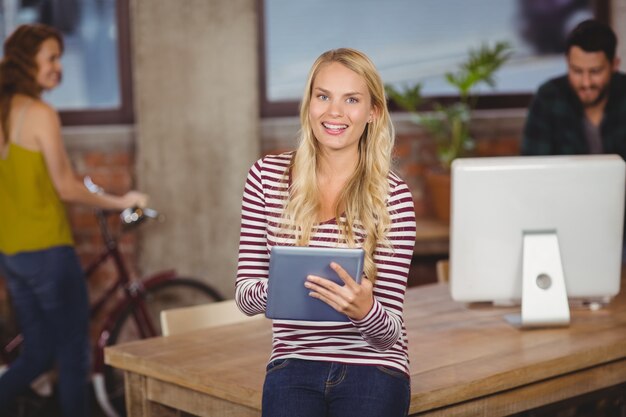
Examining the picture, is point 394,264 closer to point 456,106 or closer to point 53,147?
point 53,147

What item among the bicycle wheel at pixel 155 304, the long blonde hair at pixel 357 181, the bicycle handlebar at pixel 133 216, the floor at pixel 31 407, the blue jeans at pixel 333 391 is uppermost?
the long blonde hair at pixel 357 181

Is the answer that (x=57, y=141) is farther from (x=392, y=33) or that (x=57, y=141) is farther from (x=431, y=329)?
(x=392, y=33)

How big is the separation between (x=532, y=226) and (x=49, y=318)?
1.79 metres

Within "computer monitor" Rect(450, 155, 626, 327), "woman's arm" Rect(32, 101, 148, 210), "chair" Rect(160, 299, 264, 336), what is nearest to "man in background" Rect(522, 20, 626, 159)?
"computer monitor" Rect(450, 155, 626, 327)

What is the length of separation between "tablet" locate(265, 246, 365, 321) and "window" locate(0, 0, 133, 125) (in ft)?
10.4

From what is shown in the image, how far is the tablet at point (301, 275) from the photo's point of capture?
1918 millimetres

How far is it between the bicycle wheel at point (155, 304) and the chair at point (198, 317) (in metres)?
1.45

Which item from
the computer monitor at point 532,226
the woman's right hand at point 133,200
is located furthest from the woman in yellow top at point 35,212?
the computer monitor at point 532,226

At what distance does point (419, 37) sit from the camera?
5148mm

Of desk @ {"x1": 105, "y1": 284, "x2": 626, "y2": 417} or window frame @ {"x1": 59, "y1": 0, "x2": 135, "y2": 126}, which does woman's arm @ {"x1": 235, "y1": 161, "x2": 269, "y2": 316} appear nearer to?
desk @ {"x1": 105, "y1": 284, "x2": 626, "y2": 417}

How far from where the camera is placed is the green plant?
187 inches

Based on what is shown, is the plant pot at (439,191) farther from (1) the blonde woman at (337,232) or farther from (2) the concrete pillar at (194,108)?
(1) the blonde woman at (337,232)

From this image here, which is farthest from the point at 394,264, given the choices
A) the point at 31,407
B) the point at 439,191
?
the point at 439,191

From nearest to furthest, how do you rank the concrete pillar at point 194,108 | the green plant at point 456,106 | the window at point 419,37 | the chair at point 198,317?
the chair at point 198,317
the concrete pillar at point 194,108
the green plant at point 456,106
the window at point 419,37
